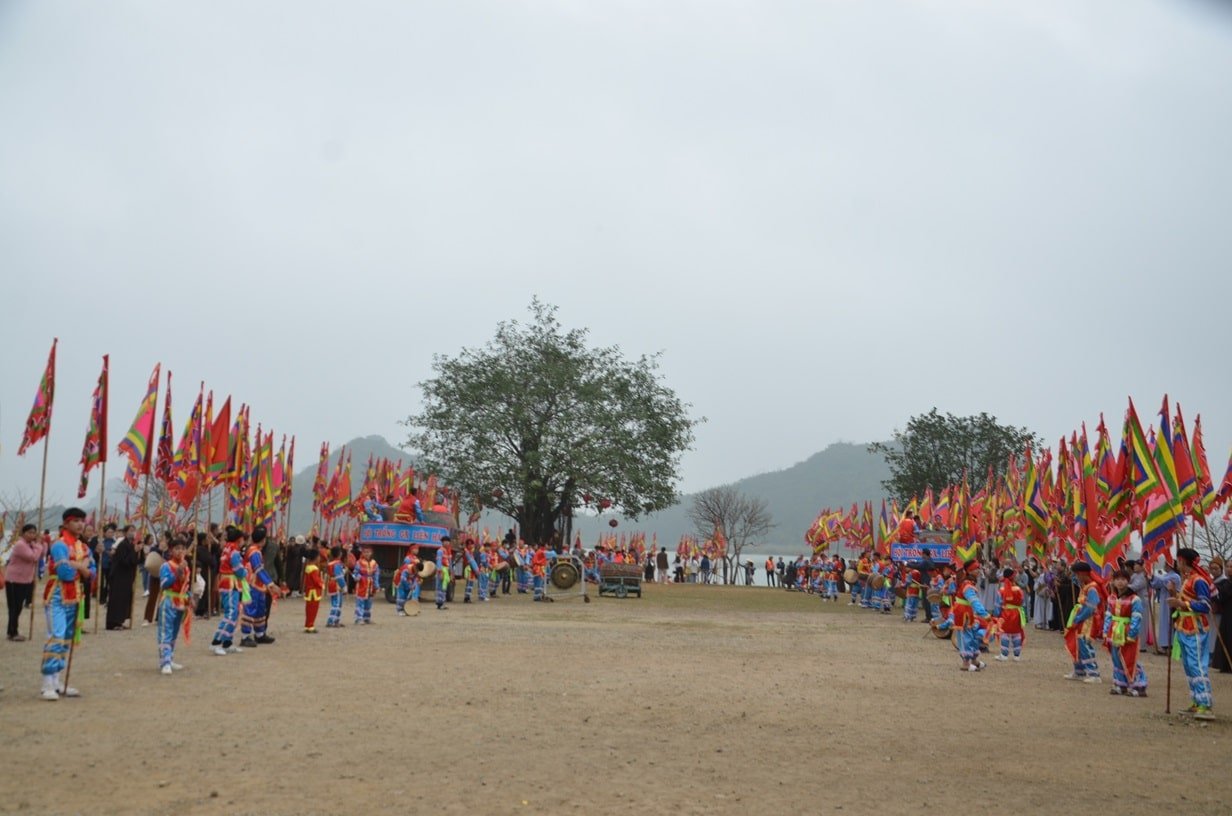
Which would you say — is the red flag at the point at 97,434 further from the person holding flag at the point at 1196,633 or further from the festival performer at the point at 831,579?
the festival performer at the point at 831,579

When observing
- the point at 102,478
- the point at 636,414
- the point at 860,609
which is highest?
the point at 636,414

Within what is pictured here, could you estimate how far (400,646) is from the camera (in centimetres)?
1719

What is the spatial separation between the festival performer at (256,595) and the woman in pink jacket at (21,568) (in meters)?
3.11

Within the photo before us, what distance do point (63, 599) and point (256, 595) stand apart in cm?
554

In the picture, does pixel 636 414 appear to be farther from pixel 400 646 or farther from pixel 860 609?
pixel 400 646

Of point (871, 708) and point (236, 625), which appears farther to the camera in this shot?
point (236, 625)

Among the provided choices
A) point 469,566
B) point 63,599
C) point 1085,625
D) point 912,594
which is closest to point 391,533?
point 469,566

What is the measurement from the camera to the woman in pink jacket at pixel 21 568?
51.9 feet

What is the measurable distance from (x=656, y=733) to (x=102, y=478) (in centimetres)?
1179

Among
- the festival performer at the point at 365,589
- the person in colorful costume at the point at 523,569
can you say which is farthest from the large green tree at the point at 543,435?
the festival performer at the point at 365,589

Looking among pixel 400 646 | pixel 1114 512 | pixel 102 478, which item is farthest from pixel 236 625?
pixel 1114 512

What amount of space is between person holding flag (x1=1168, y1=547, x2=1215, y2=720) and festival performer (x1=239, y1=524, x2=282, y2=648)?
12.3 metres

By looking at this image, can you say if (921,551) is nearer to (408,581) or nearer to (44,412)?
(408,581)

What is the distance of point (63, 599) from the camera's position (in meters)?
11.1
